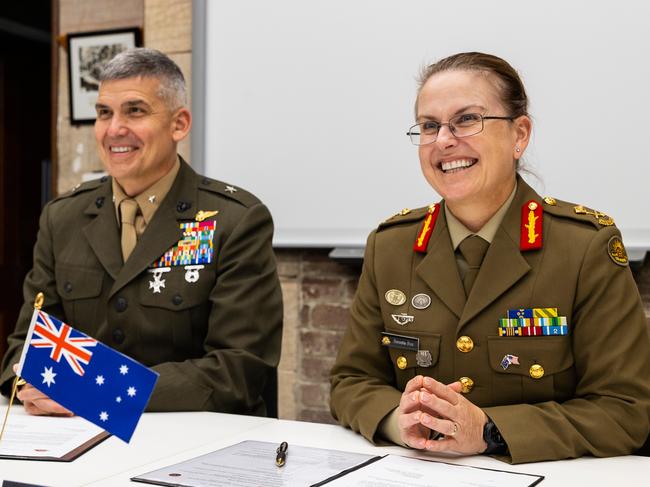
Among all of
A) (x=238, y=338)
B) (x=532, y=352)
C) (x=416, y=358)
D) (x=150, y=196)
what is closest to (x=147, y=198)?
(x=150, y=196)

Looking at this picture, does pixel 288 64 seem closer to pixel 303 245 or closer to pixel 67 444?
pixel 303 245

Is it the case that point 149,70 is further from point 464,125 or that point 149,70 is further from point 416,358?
point 416,358

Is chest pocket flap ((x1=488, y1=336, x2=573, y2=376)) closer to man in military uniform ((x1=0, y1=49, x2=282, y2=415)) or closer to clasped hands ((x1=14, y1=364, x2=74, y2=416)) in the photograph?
man in military uniform ((x1=0, y1=49, x2=282, y2=415))

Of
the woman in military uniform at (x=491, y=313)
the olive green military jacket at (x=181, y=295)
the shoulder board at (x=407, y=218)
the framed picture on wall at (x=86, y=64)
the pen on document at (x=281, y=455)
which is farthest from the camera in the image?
the framed picture on wall at (x=86, y=64)

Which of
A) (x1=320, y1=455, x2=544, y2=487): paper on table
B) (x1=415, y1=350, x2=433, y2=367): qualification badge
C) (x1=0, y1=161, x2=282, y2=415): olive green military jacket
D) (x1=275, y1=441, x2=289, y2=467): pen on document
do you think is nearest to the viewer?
(x1=320, y1=455, x2=544, y2=487): paper on table

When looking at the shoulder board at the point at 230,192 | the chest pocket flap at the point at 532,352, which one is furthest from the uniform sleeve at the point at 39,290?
the chest pocket flap at the point at 532,352

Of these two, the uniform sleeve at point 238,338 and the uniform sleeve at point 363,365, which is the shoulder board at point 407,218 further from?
the uniform sleeve at point 238,338

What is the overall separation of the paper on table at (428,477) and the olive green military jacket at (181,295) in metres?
0.67

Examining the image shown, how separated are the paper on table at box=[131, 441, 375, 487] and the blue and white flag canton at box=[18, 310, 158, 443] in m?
0.11

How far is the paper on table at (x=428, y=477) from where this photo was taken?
1.23 metres

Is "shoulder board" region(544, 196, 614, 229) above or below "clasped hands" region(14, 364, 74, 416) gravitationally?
above

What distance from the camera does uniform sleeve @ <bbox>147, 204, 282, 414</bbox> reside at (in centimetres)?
187

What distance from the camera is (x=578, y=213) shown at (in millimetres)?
1689

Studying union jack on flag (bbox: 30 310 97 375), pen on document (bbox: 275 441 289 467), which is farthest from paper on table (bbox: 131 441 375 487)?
union jack on flag (bbox: 30 310 97 375)
